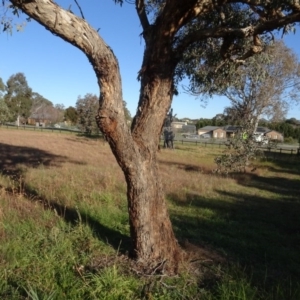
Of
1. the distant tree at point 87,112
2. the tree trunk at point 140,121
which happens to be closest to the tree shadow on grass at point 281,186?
the tree trunk at point 140,121

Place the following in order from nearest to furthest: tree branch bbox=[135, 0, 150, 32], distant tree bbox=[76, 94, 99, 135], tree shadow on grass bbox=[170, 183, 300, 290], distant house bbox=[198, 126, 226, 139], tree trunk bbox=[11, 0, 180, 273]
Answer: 1. tree trunk bbox=[11, 0, 180, 273]
2. tree shadow on grass bbox=[170, 183, 300, 290]
3. tree branch bbox=[135, 0, 150, 32]
4. distant tree bbox=[76, 94, 99, 135]
5. distant house bbox=[198, 126, 226, 139]

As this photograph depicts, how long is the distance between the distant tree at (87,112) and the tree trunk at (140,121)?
49.1 meters

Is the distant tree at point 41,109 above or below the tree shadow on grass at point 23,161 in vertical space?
above

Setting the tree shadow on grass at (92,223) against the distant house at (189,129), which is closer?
the tree shadow on grass at (92,223)

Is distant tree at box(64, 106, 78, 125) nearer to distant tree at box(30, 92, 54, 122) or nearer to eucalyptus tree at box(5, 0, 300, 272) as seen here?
distant tree at box(30, 92, 54, 122)

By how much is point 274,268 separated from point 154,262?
82.6 inches

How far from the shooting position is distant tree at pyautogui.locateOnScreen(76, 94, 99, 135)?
182ft

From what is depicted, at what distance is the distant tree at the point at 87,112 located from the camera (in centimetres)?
5562

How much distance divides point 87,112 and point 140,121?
51255 millimetres

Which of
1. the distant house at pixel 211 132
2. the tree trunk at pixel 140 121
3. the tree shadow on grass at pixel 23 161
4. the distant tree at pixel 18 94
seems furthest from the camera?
the distant house at pixel 211 132

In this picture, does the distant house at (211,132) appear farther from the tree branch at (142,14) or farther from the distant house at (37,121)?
the tree branch at (142,14)

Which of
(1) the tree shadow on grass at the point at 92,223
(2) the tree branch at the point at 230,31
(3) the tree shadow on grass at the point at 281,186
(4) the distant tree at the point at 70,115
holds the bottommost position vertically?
(3) the tree shadow on grass at the point at 281,186

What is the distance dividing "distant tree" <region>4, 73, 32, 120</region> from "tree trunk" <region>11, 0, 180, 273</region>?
8734cm

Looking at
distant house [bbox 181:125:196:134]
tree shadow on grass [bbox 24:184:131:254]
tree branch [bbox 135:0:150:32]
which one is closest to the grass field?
tree shadow on grass [bbox 24:184:131:254]
